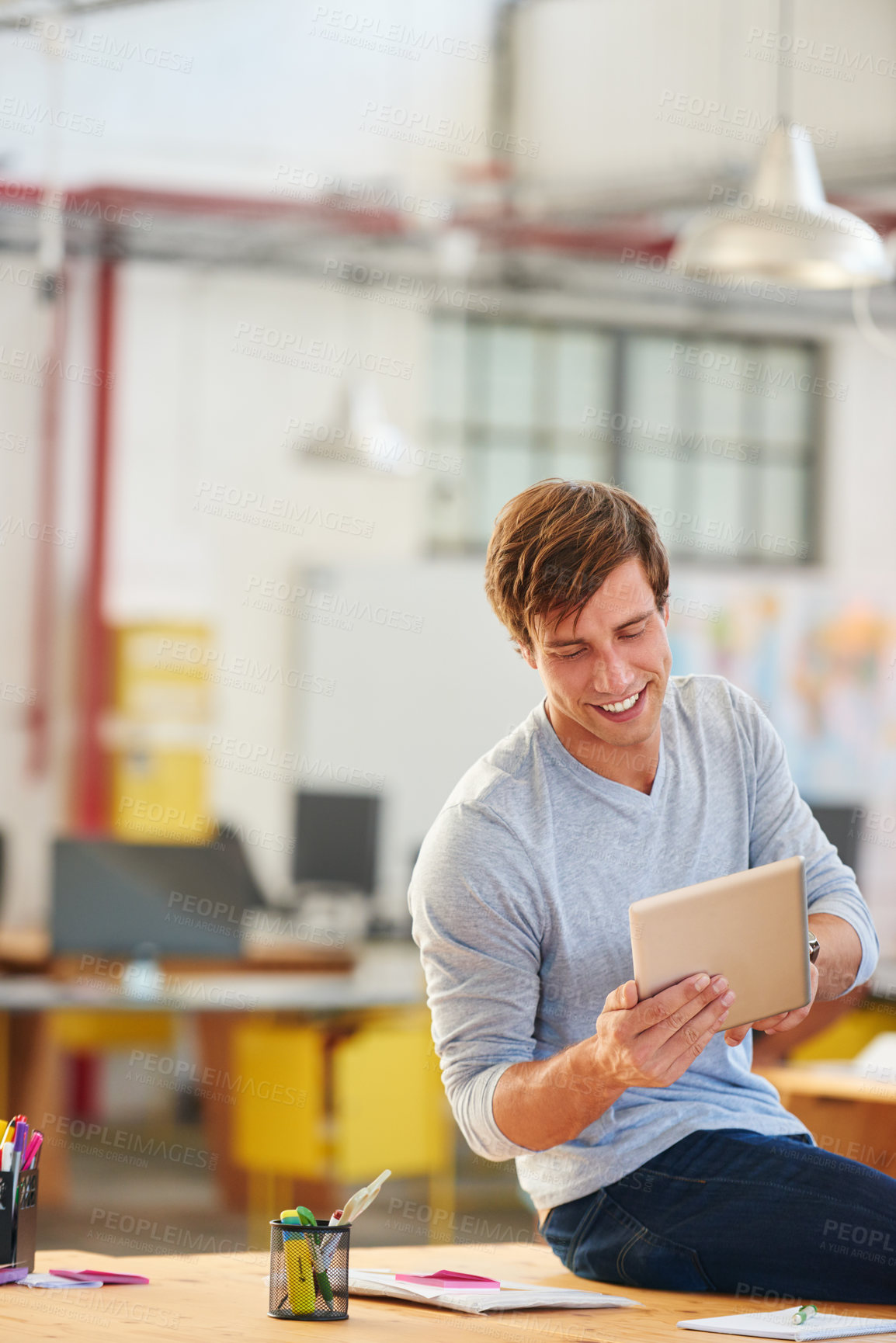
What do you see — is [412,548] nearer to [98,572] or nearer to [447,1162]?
[98,572]

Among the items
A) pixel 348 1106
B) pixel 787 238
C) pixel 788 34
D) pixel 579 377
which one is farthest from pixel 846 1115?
pixel 788 34

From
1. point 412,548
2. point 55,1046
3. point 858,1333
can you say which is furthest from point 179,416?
point 858,1333

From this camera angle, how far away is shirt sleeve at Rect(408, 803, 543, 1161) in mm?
2156

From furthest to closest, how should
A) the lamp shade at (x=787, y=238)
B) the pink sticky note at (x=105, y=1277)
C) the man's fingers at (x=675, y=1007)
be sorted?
the lamp shade at (x=787, y=238) < the pink sticky note at (x=105, y=1277) < the man's fingers at (x=675, y=1007)

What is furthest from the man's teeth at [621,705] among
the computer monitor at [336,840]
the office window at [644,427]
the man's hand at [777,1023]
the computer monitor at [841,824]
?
the office window at [644,427]

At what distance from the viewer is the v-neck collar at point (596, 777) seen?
2268 mm

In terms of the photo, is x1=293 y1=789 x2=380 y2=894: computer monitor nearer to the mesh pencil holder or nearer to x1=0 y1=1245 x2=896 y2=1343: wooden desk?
x1=0 y1=1245 x2=896 y2=1343: wooden desk

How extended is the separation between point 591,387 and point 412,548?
50.2 inches

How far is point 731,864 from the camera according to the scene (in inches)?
91.6

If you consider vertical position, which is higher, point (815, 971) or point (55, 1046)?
point (815, 971)

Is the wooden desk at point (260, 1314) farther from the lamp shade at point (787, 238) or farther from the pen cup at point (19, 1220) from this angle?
the lamp shade at point (787, 238)

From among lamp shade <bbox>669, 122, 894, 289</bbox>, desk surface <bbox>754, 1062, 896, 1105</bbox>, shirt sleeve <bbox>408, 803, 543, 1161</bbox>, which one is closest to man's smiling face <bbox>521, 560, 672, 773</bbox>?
shirt sleeve <bbox>408, 803, 543, 1161</bbox>

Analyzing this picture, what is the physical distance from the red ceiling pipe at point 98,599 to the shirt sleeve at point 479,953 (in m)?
6.21

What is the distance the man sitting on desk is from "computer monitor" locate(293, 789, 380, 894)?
513 centimetres
